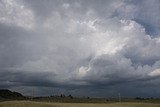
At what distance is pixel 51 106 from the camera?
7531cm

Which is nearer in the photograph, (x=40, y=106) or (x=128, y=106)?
(x=40, y=106)

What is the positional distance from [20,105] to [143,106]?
33.3 m

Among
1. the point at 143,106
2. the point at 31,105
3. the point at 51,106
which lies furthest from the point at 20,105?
the point at 143,106

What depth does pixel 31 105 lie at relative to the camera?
238 ft

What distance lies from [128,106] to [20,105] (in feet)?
90.9

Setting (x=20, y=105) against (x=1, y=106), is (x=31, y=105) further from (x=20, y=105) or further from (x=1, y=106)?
(x=1, y=106)

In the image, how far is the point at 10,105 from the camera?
245 ft

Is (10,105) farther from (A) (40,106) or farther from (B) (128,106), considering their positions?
(B) (128,106)

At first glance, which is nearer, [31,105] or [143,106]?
[31,105]

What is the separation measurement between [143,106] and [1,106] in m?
36.8

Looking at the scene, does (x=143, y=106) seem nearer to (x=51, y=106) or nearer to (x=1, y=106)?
(x=51, y=106)

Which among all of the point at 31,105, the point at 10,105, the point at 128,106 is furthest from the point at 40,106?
the point at 128,106

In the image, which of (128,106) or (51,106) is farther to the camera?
(128,106)

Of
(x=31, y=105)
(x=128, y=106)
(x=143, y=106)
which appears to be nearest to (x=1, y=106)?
(x=31, y=105)
